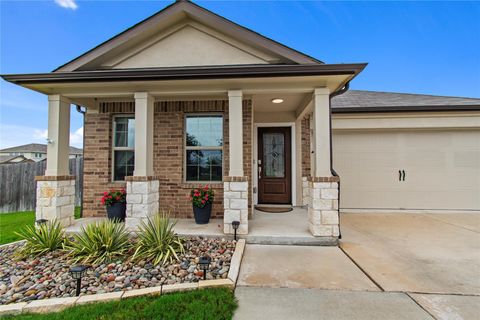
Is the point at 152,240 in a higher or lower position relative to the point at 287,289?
higher

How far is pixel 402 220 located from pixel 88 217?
797 centimetres

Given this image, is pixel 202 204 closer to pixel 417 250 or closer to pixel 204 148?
pixel 204 148

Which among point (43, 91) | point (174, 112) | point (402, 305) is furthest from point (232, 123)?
point (43, 91)

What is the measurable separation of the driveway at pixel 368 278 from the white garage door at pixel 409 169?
217 centimetres

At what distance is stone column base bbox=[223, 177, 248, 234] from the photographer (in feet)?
13.9

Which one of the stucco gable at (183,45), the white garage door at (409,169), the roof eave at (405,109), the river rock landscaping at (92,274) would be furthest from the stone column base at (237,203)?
the roof eave at (405,109)

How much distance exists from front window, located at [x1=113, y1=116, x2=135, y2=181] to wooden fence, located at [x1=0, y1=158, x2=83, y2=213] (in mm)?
2972

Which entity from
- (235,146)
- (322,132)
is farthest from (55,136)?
(322,132)

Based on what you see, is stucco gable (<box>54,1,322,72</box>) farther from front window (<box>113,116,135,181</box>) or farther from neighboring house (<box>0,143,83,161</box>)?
neighboring house (<box>0,143,83,161</box>)

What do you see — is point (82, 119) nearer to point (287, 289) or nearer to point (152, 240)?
point (152, 240)

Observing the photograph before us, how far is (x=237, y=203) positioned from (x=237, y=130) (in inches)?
53.9

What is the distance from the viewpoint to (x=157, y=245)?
3.48 meters

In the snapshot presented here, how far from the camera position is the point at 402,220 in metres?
5.80

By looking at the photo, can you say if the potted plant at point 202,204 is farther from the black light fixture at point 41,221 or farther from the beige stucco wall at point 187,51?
the beige stucco wall at point 187,51
